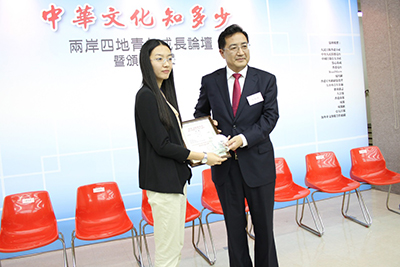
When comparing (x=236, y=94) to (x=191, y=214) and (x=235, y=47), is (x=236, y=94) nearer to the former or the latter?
(x=235, y=47)

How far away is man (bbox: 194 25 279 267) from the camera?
243 cm

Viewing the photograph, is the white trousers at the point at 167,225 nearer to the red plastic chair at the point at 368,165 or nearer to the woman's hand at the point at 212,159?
the woman's hand at the point at 212,159

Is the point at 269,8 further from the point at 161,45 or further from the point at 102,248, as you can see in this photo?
the point at 102,248

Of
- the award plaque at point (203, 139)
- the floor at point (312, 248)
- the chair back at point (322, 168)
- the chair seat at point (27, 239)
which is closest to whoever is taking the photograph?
the award plaque at point (203, 139)

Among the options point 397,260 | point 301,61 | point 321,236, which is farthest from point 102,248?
point 301,61

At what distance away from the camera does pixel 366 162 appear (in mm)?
4504

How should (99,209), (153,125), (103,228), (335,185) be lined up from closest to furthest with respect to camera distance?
(153,125) → (103,228) → (99,209) → (335,185)

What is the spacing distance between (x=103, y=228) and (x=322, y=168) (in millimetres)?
2705

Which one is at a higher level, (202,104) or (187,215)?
(202,104)

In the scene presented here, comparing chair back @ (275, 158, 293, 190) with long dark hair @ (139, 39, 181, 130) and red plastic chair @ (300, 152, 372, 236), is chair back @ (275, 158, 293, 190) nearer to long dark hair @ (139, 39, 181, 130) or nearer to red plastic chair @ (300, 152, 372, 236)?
red plastic chair @ (300, 152, 372, 236)

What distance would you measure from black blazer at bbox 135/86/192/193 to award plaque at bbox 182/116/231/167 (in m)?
0.21

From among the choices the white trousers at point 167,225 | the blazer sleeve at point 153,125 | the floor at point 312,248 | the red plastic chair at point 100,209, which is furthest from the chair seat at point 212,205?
the blazer sleeve at point 153,125

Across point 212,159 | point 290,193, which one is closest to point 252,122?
point 212,159

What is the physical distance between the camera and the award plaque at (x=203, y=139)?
90.8 inches
